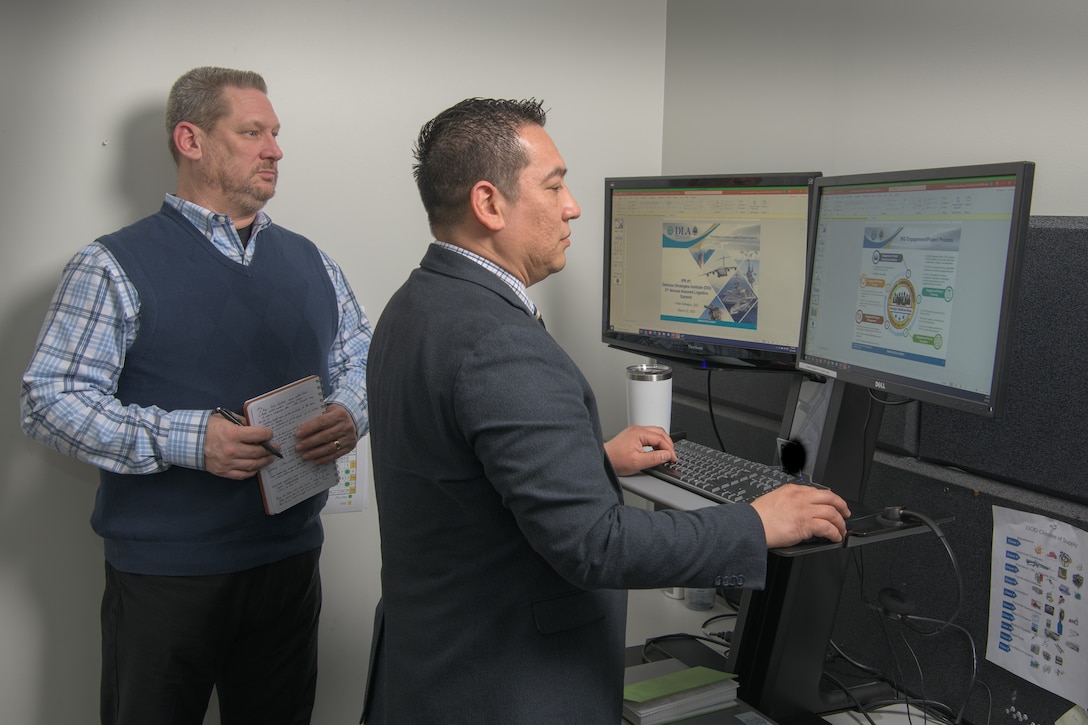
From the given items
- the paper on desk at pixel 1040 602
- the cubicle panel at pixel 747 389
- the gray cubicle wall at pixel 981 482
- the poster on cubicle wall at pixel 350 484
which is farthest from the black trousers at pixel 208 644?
the paper on desk at pixel 1040 602

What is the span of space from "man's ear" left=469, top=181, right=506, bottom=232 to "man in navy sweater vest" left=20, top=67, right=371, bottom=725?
65 cm

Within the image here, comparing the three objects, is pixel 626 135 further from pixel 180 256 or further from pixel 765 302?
pixel 180 256

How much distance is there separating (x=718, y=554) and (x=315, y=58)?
4.48ft

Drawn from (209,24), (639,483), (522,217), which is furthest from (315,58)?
(639,483)

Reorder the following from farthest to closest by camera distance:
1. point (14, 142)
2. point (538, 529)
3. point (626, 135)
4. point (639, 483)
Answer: point (626, 135)
point (14, 142)
point (639, 483)
point (538, 529)

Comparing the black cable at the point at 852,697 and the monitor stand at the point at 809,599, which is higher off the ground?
the monitor stand at the point at 809,599

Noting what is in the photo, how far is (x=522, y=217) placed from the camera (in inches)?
41.8

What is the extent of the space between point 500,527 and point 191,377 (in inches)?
29.0

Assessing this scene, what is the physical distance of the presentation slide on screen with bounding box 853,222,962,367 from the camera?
1152 mm

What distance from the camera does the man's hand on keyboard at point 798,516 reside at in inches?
40.4

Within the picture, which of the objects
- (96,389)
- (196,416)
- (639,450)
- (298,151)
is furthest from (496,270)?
(298,151)

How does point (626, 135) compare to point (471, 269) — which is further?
point (626, 135)

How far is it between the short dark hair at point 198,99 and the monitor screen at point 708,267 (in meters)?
0.71

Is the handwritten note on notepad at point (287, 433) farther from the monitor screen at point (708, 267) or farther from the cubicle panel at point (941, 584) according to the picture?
the cubicle panel at point (941, 584)
